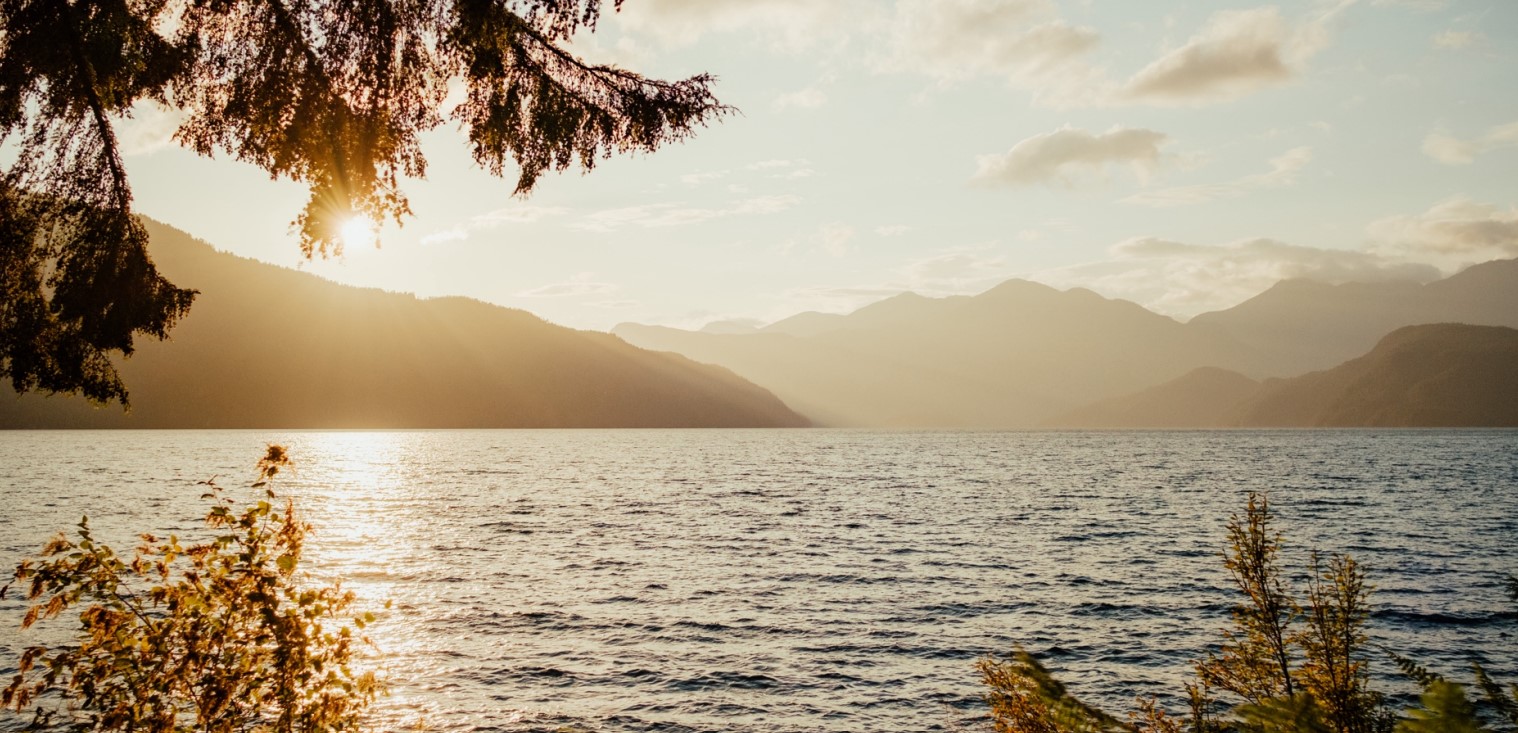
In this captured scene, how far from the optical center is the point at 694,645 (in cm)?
2756

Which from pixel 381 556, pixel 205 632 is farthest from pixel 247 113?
pixel 381 556

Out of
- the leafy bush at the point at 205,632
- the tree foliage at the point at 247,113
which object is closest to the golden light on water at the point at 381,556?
the leafy bush at the point at 205,632

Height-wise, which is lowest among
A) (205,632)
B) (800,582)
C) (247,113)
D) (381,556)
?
(381,556)

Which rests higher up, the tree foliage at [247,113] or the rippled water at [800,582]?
the tree foliage at [247,113]

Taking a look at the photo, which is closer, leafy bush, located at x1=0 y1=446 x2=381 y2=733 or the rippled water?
leafy bush, located at x1=0 y1=446 x2=381 y2=733

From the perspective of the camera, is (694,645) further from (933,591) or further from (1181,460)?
(1181,460)

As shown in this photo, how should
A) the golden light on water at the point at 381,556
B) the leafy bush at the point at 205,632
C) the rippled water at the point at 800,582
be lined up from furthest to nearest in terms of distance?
the rippled water at the point at 800,582, the golden light on water at the point at 381,556, the leafy bush at the point at 205,632

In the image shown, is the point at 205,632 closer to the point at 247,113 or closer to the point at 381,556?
the point at 247,113

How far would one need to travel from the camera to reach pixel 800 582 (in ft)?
128

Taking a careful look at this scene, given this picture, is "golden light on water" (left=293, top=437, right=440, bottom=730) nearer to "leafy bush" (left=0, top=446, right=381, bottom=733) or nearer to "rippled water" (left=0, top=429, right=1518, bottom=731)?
"rippled water" (left=0, top=429, right=1518, bottom=731)

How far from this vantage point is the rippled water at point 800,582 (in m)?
23.1

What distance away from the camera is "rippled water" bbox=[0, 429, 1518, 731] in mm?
23062

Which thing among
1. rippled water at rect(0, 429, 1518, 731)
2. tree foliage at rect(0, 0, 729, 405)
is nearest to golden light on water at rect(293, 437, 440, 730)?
rippled water at rect(0, 429, 1518, 731)

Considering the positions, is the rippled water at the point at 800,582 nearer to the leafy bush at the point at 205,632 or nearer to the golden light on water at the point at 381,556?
the golden light on water at the point at 381,556
